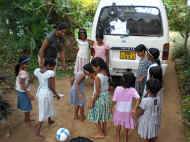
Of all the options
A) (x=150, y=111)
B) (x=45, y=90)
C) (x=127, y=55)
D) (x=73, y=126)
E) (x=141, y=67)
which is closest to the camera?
(x=150, y=111)

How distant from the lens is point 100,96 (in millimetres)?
6453

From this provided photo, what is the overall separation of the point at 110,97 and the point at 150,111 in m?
0.92

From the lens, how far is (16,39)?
11.3 m

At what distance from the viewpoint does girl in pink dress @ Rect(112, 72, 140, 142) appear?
6.09m

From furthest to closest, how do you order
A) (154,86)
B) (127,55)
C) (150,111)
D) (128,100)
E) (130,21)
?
(130,21)
(127,55)
(128,100)
(150,111)
(154,86)

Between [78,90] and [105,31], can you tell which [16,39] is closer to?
[105,31]

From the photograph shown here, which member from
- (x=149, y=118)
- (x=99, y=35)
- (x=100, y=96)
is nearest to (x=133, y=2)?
(x=99, y=35)

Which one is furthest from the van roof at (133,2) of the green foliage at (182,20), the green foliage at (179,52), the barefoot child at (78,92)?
the green foliage at (179,52)

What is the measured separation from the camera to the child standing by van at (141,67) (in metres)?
6.90

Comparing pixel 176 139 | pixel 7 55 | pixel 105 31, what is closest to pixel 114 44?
pixel 105 31

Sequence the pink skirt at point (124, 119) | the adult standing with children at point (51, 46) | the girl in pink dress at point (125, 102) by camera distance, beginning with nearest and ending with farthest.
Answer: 1. the girl in pink dress at point (125, 102)
2. the pink skirt at point (124, 119)
3. the adult standing with children at point (51, 46)

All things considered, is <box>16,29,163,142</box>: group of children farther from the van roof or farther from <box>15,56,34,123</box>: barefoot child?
the van roof

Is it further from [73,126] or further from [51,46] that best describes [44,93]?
[51,46]

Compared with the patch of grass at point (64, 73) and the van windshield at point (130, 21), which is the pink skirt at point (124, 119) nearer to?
the van windshield at point (130, 21)
